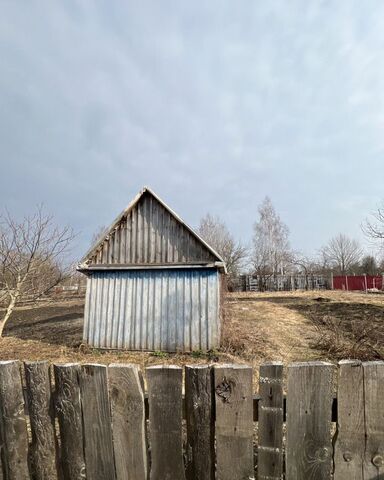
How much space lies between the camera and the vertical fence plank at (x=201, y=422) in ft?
6.68

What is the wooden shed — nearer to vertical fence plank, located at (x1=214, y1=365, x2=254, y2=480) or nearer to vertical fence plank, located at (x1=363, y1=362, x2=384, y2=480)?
vertical fence plank, located at (x1=214, y1=365, x2=254, y2=480)

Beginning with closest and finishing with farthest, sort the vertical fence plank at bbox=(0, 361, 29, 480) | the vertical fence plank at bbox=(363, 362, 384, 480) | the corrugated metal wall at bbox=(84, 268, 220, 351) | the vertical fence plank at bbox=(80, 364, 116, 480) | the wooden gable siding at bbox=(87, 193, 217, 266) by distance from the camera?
the vertical fence plank at bbox=(363, 362, 384, 480) < the vertical fence plank at bbox=(80, 364, 116, 480) < the vertical fence plank at bbox=(0, 361, 29, 480) < the corrugated metal wall at bbox=(84, 268, 220, 351) < the wooden gable siding at bbox=(87, 193, 217, 266)

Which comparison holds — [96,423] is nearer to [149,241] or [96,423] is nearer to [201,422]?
[201,422]

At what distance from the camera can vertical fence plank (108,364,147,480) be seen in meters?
2.12

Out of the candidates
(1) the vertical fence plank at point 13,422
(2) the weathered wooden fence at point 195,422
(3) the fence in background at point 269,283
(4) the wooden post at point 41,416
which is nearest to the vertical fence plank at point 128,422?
(2) the weathered wooden fence at point 195,422

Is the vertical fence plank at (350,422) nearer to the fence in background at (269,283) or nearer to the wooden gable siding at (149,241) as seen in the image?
the wooden gable siding at (149,241)

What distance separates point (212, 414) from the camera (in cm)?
205

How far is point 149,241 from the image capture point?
32.6ft

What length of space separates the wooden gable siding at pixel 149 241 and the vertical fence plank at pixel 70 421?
7.34 meters

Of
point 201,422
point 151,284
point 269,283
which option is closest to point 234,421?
point 201,422

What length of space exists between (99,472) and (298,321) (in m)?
13.7

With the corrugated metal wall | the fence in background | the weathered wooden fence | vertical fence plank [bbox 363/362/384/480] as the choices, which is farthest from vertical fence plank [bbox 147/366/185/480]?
the fence in background

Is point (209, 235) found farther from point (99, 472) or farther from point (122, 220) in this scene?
point (99, 472)

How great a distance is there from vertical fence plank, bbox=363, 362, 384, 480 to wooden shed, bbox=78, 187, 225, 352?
7.16m
